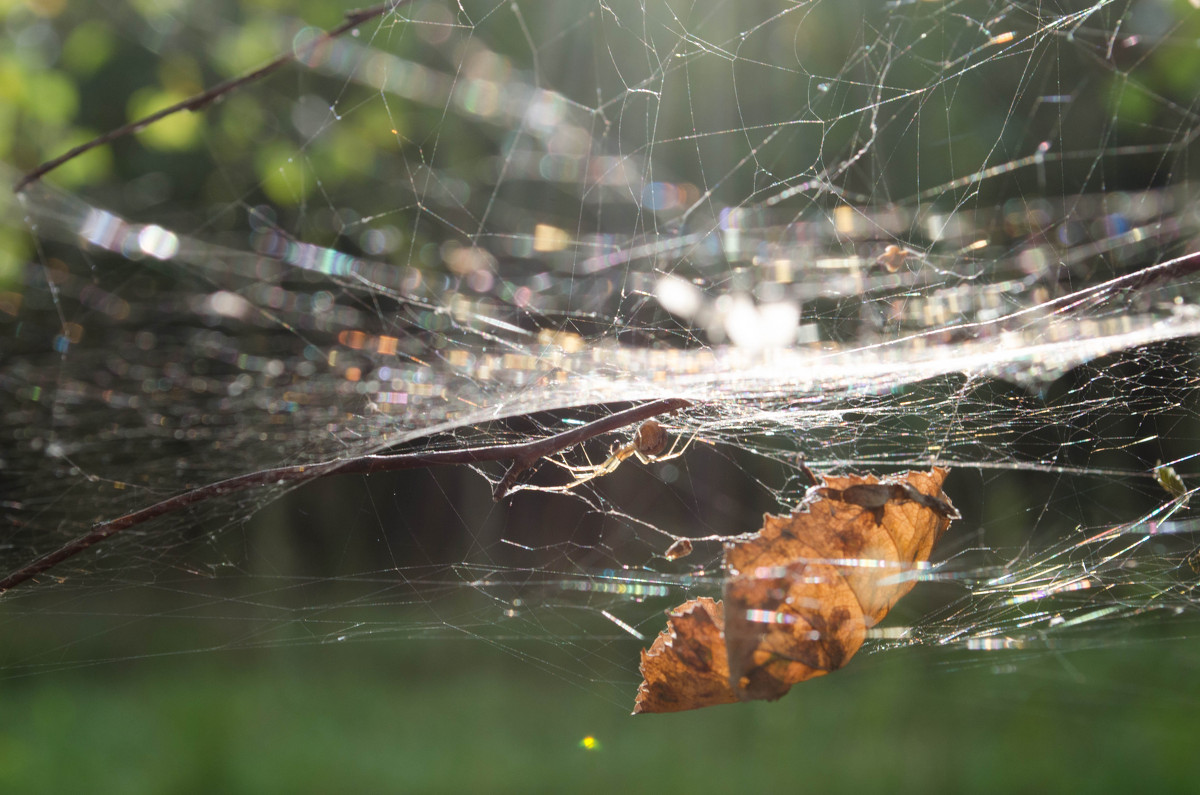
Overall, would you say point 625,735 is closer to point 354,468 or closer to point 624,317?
point 624,317

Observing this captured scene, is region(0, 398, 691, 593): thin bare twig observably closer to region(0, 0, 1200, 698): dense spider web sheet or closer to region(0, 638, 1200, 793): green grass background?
region(0, 0, 1200, 698): dense spider web sheet

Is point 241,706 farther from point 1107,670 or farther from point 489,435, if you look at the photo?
point 1107,670

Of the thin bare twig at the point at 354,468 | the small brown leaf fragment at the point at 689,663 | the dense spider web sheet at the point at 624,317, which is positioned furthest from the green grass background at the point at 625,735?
the thin bare twig at the point at 354,468

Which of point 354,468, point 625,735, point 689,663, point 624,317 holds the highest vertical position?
point 624,317

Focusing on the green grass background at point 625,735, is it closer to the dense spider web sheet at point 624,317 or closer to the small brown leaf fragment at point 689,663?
the dense spider web sheet at point 624,317

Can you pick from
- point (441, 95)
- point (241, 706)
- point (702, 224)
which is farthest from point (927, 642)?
point (441, 95)

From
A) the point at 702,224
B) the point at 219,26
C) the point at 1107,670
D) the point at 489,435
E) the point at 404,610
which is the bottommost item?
the point at 1107,670

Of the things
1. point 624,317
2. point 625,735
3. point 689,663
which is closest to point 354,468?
point 689,663

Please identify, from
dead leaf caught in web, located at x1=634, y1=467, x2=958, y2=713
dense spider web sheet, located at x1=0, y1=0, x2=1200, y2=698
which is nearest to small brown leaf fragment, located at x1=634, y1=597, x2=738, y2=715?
dead leaf caught in web, located at x1=634, y1=467, x2=958, y2=713
